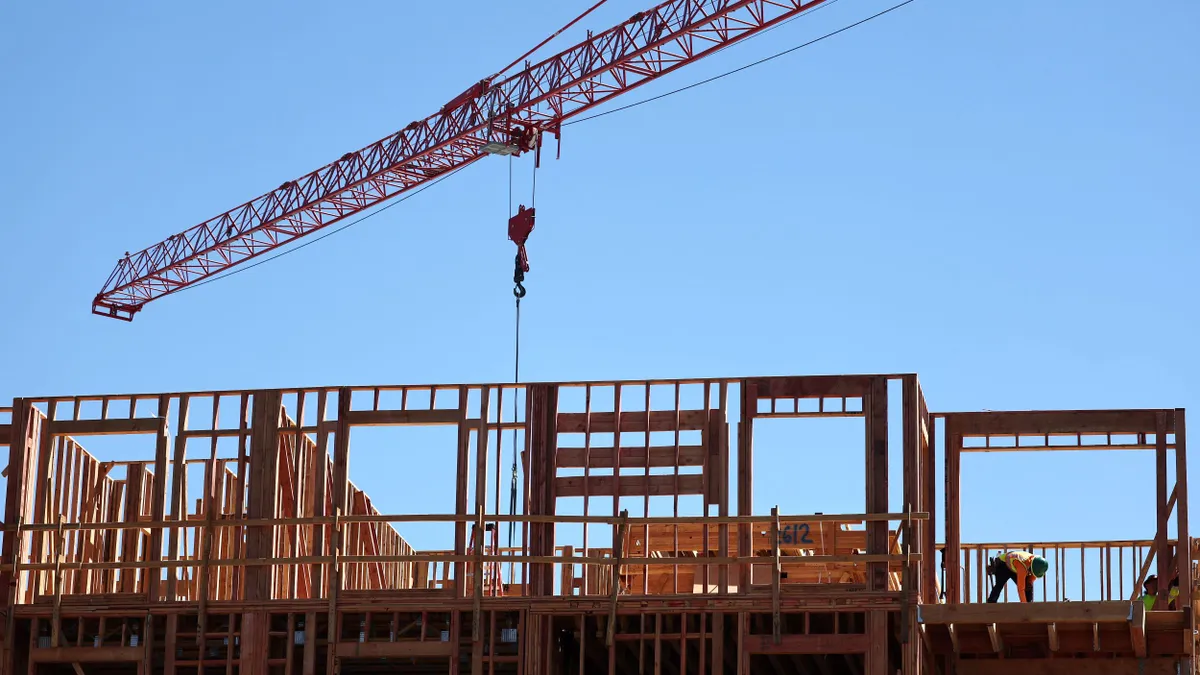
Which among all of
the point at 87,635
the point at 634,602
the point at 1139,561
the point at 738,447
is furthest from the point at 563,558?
the point at 1139,561

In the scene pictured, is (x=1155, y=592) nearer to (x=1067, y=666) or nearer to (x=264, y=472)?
(x=1067, y=666)

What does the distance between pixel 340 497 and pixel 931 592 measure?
8.23 metres

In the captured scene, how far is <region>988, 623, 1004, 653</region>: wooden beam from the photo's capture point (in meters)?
25.6

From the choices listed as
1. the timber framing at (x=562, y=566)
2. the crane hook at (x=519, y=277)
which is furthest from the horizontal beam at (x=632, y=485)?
the crane hook at (x=519, y=277)

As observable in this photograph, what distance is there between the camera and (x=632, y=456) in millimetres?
26969

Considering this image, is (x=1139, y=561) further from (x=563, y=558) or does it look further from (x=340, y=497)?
(x=340, y=497)

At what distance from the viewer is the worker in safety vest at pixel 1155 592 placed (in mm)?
27647

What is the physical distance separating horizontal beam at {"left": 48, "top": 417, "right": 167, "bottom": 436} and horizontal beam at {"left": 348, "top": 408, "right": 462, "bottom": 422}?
9.27 ft

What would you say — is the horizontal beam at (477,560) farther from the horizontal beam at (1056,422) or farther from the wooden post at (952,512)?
the horizontal beam at (1056,422)

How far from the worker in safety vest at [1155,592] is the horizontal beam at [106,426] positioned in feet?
45.6

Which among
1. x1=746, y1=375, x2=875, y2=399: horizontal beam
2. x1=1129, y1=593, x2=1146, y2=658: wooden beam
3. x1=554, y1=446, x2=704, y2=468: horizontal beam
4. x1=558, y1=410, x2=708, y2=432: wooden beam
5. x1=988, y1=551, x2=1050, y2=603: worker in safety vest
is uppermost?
x1=746, y1=375, x2=875, y2=399: horizontal beam

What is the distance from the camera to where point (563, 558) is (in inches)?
1009

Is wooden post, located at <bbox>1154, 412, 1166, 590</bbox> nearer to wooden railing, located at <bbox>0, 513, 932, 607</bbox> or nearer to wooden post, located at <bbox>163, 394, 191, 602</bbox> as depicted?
wooden railing, located at <bbox>0, 513, 932, 607</bbox>

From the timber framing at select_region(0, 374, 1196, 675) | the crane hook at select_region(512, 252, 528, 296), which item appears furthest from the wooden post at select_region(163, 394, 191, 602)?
the crane hook at select_region(512, 252, 528, 296)
